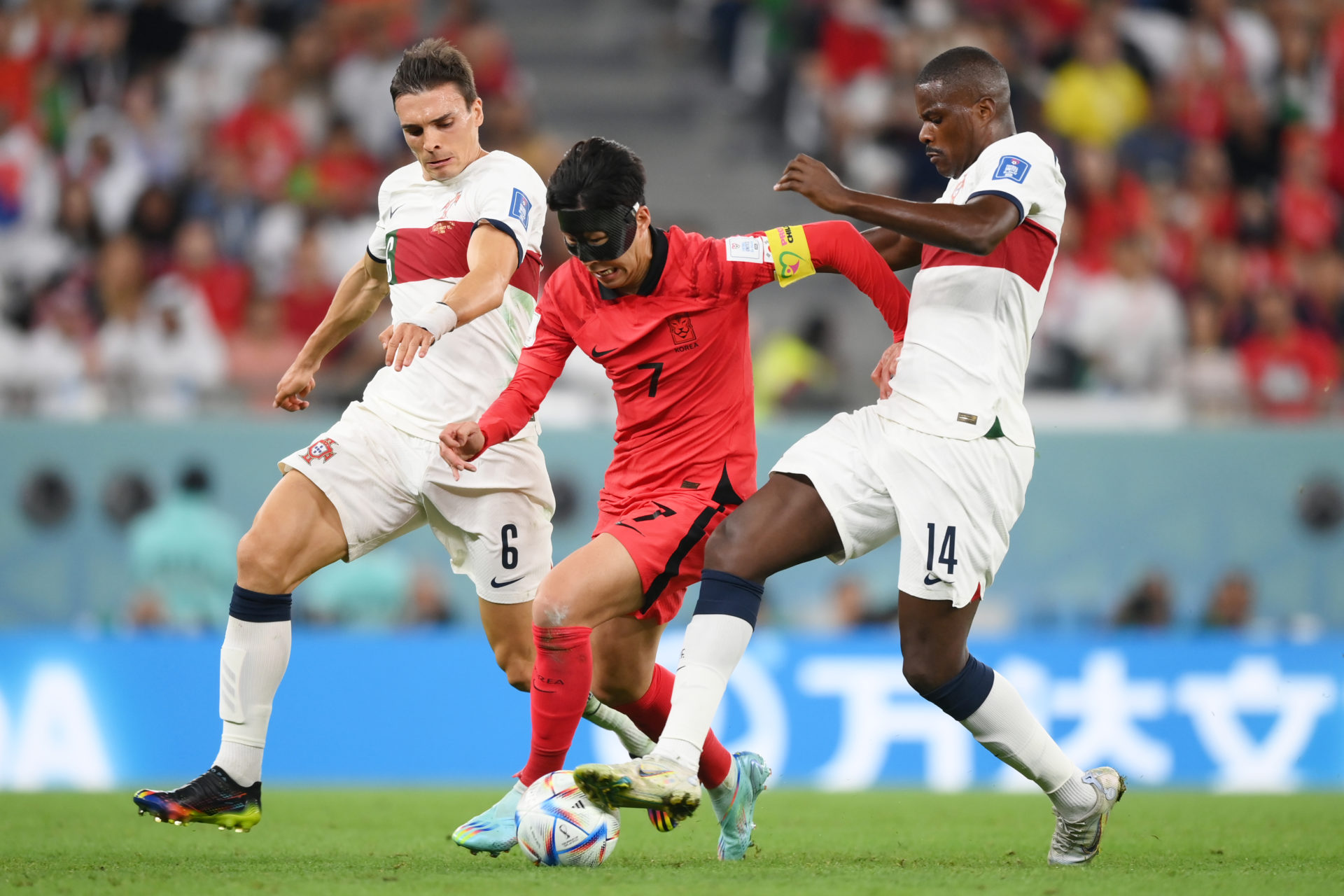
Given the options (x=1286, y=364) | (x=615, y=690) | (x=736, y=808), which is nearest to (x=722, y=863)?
(x=736, y=808)

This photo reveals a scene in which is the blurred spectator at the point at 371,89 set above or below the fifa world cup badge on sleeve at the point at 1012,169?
above

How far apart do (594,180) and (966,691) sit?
6.40 ft

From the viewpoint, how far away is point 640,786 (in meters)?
4.52

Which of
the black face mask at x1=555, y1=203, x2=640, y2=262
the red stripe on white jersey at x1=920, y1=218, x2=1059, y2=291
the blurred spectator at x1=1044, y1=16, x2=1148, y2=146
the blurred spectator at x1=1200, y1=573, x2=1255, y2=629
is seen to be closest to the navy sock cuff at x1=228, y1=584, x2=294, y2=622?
the black face mask at x1=555, y1=203, x2=640, y2=262

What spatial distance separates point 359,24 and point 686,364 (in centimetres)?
961

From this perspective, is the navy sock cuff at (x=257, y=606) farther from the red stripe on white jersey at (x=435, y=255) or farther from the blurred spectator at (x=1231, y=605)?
the blurred spectator at (x=1231, y=605)

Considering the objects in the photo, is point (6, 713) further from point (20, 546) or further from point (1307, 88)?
point (1307, 88)

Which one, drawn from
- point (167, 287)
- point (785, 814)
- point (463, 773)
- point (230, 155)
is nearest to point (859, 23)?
point (230, 155)

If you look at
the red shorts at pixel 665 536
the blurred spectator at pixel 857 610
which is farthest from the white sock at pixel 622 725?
the blurred spectator at pixel 857 610

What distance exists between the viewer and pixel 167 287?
11789 millimetres

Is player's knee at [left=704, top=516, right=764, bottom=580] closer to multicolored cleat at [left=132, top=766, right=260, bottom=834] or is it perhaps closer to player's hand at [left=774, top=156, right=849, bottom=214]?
player's hand at [left=774, top=156, right=849, bottom=214]

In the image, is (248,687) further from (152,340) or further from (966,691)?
(152,340)

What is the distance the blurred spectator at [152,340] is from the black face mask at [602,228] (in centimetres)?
668

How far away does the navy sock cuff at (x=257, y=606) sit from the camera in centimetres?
555
